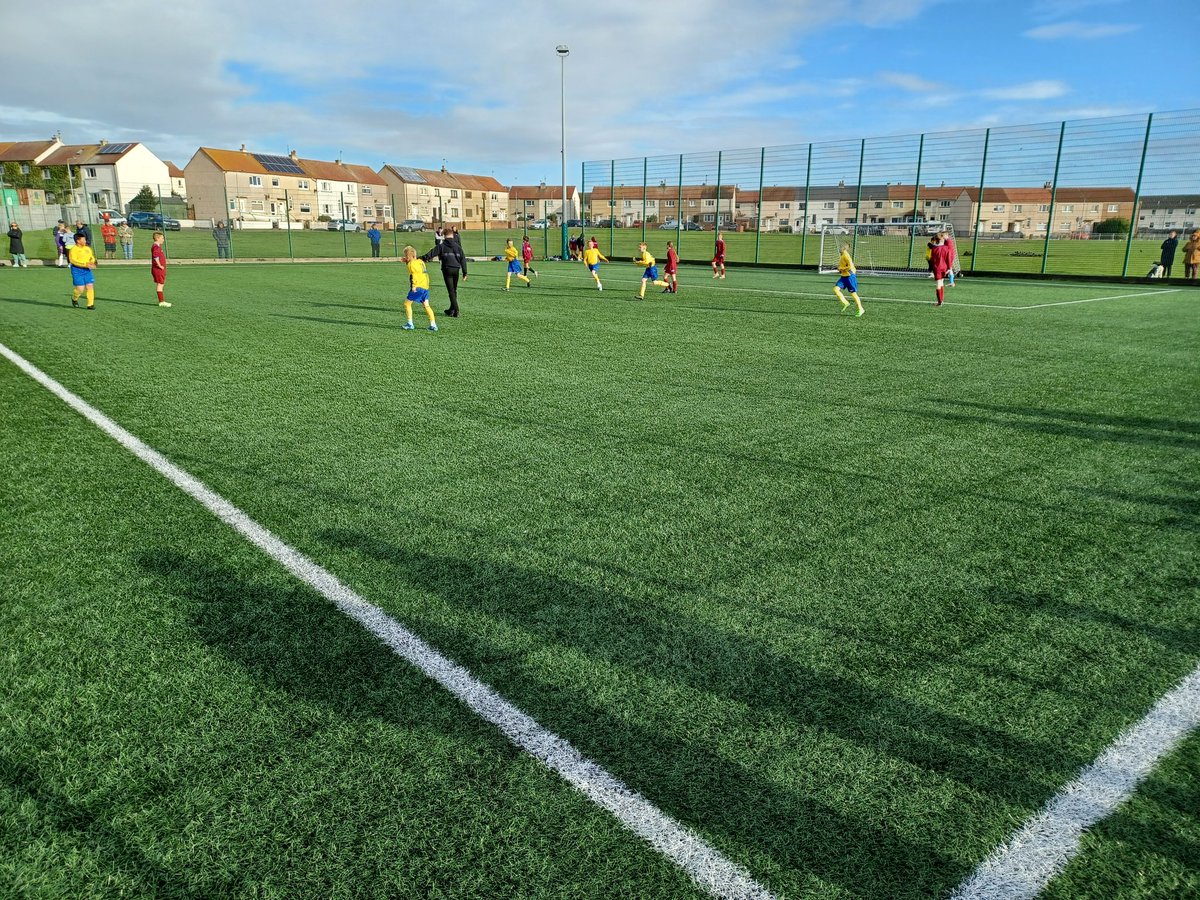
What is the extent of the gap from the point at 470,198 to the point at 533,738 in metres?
123

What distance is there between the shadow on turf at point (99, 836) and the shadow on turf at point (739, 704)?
123cm

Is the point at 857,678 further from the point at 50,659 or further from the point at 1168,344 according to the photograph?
the point at 1168,344

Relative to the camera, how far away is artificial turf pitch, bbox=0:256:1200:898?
2.34m

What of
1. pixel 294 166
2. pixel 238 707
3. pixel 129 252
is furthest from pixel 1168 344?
pixel 294 166

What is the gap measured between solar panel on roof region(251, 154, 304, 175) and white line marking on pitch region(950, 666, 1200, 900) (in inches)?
4140

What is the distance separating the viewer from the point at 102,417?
7.52 m

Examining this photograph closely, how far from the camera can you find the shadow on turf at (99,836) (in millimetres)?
2180

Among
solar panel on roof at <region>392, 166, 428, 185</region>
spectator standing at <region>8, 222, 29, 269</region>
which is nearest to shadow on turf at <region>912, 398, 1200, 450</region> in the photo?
spectator standing at <region>8, 222, 29, 269</region>

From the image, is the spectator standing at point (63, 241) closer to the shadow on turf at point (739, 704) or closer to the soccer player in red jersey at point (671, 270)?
the soccer player in red jersey at point (671, 270)

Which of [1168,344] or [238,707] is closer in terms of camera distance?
[238,707]

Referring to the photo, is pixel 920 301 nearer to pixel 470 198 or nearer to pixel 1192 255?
pixel 1192 255

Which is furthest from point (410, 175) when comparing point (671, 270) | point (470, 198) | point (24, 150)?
point (671, 270)

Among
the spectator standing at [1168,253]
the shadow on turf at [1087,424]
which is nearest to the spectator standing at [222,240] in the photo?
the shadow on turf at [1087,424]

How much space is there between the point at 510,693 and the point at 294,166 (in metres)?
109
